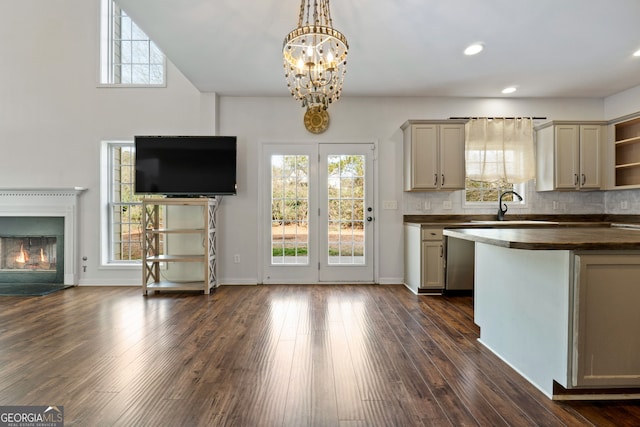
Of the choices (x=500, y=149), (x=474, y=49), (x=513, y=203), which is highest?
(x=474, y=49)

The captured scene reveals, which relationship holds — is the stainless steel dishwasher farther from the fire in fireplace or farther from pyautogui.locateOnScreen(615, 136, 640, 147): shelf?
the fire in fireplace

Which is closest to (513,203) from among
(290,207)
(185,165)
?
(290,207)

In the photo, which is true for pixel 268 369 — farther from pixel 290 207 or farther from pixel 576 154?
pixel 576 154

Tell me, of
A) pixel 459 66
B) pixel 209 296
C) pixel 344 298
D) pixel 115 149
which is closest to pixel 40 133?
pixel 115 149

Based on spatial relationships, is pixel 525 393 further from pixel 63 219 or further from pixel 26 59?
pixel 26 59

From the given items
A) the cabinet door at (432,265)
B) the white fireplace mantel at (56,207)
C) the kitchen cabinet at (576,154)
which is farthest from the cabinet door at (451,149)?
the white fireplace mantel at (56,207)

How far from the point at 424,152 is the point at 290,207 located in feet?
6.30

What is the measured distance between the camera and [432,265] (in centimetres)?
393

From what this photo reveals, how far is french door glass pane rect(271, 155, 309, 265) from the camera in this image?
177 inches

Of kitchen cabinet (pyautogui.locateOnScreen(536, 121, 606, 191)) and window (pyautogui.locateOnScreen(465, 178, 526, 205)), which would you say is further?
window (pyautogui.locateOnScreen(465, 178, 526, 205))

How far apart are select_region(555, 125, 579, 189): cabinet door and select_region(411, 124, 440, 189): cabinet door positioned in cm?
157

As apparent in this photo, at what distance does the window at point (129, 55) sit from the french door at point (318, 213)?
2.04 meters

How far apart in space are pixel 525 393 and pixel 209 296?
10.6 ft

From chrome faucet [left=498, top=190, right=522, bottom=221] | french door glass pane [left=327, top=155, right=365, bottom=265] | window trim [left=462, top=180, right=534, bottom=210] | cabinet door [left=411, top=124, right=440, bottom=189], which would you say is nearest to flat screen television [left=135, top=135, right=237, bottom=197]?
french door glass pane [left=327, top=155, right=365, bottom=265]
